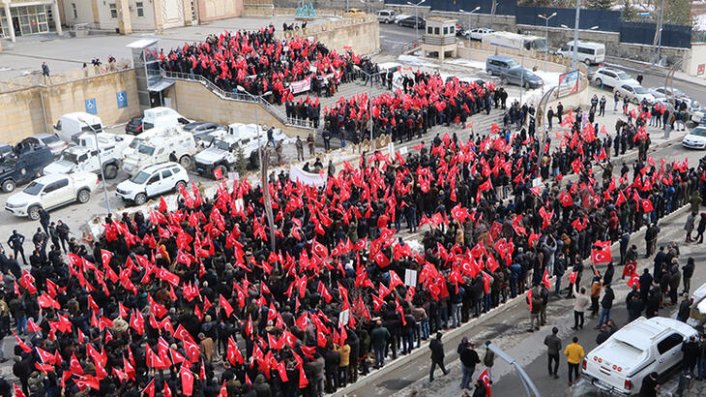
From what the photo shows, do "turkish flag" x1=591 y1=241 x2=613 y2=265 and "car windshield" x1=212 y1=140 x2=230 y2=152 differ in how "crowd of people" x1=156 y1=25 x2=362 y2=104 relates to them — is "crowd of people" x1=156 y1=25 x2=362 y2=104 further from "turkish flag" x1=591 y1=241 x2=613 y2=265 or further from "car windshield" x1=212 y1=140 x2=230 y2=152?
"turkish flag" x1=591 y1=241 x2=613 y2=265

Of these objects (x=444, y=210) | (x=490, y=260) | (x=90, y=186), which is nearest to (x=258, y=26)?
(x=90, y=186)

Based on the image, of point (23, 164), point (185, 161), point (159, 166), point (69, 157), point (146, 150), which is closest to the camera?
point (159, 166)

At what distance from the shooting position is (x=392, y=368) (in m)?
17.3

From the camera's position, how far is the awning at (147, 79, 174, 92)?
138ft

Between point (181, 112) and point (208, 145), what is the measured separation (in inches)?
374

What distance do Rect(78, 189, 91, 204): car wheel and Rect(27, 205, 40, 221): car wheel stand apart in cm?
180

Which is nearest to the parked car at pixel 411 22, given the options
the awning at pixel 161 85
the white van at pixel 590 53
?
the white van at pixel 590 53

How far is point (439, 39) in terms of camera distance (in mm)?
54438

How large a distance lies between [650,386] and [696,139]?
2287 cm

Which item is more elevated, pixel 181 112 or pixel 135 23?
pixel 135 23

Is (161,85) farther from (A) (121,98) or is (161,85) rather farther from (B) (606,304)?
(B) (606,304)

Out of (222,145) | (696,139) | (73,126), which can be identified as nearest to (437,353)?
(222,145)

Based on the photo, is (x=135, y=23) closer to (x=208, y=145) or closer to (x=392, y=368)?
(x=208, y=145)

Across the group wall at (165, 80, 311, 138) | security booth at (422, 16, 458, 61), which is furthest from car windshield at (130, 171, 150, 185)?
security booth at (422, 16, 458, 61)
